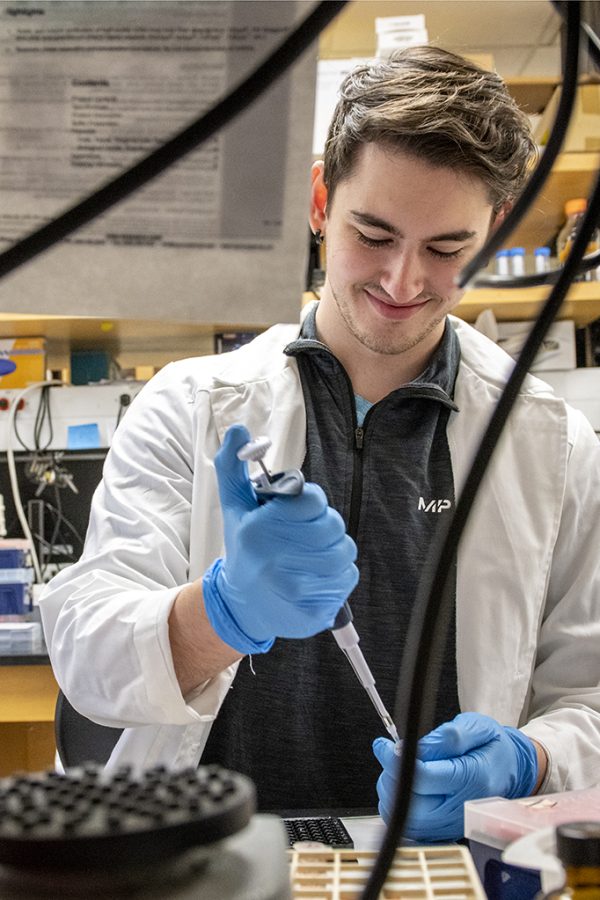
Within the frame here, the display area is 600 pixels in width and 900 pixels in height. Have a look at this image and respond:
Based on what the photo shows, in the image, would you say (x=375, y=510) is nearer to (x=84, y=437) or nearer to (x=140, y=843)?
(x=140, y=843)

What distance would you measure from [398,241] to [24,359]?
2.48 m

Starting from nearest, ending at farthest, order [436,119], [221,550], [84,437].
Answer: [436,119]
[221,550]
[84,437]

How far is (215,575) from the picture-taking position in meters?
1.07

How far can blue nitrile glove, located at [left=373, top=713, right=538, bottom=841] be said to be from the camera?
1.01 metres

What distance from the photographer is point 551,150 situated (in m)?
0.36

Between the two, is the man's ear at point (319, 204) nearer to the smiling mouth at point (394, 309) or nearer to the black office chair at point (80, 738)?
the smiling mouth at point (394, 309)

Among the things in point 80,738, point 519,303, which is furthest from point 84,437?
point 80,738

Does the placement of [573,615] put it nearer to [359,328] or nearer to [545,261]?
[359,328]

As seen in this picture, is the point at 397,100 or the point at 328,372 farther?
the point at 328,372

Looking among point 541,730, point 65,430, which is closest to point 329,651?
point 541,730

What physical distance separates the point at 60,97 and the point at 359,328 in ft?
3.38

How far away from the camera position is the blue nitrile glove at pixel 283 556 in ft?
3.03

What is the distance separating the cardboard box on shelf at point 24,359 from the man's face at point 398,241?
7.29ft

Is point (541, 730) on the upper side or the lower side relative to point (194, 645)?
lower
